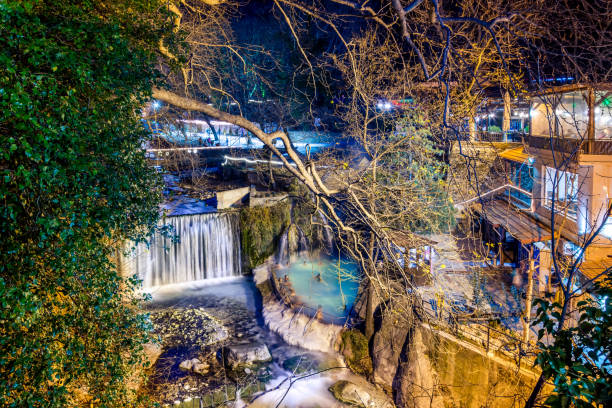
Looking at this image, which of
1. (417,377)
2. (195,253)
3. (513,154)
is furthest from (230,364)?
(513,154)

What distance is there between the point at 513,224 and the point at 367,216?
9.24 metres

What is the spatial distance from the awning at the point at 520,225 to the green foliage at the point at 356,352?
4.61m

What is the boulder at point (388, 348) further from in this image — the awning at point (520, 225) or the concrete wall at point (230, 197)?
the concrete wall at point (230, 197)

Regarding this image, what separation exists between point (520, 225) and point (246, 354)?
903 cm

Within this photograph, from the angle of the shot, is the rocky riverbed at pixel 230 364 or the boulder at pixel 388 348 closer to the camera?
the rocky riverbed at pixel 230 364

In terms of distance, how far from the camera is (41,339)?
3264 mm

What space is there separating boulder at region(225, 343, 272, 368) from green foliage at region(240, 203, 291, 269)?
5.70 m

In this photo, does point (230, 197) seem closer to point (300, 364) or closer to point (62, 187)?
point (300, 364)

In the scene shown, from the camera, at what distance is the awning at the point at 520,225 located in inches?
405

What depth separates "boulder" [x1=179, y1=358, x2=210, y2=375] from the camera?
9.32 m

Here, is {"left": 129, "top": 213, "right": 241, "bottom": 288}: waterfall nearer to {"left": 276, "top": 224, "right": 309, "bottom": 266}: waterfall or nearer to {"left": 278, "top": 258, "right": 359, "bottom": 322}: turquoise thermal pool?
{"left": 276, "top": 224, "right": 309, "bottom": 266}: waterfall

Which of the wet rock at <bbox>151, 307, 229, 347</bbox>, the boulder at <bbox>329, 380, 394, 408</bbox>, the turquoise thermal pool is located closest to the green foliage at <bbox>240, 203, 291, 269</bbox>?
the turquoise thermal pool

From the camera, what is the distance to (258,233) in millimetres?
15883

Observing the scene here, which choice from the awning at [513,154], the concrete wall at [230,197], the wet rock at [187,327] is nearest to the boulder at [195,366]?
the wet rock at [187,327]
